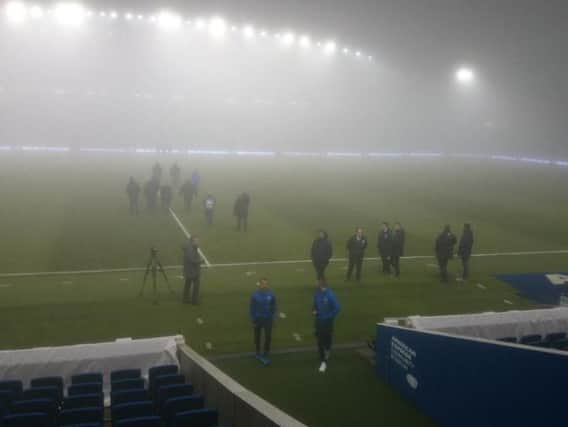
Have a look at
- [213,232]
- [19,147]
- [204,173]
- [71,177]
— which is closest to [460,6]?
[204,173]

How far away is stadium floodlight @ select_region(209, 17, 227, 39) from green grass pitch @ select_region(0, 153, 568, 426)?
17.4 m

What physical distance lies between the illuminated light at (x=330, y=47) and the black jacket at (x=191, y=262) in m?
48.8

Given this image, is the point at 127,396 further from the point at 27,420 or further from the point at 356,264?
the point at 356,264

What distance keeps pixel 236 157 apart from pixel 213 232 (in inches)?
1502

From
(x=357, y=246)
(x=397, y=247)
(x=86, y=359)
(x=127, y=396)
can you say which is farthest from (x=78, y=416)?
(x=397, y=247)

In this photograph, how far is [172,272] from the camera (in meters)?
16.4

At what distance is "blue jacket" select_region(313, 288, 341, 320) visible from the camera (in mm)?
9664

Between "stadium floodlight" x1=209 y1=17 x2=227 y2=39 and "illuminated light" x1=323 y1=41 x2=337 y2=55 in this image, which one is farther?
"illuminated light" x1=323 y1=41 x2=337 y2=55

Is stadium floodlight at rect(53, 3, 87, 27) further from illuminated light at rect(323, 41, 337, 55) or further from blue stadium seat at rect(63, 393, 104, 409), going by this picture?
blue stadium seat at rect(63, 393, 104, 409)

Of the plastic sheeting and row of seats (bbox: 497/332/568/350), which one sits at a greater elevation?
row of seats (bbox: 497/332/568/350)

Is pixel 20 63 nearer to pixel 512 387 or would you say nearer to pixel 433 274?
pixel 433 274

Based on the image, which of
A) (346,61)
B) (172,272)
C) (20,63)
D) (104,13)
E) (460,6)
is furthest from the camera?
(346,61)

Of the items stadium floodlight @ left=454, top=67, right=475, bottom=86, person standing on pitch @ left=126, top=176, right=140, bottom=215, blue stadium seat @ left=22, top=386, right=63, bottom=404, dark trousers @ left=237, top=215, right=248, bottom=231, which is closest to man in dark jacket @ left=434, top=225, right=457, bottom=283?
dark trousers @ left=237, top=215, right=248, bottom=231

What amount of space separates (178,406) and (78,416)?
1.05 meters
